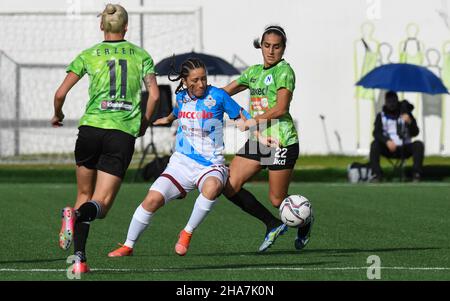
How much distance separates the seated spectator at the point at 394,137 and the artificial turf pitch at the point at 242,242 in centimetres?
357

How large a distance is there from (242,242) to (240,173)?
1.01m

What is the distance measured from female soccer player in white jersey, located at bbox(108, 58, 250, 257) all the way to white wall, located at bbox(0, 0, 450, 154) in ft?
55.5

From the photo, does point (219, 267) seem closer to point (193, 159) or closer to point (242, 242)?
point (193, 159)

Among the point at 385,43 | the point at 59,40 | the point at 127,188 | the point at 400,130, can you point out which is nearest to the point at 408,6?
the point at 385,43

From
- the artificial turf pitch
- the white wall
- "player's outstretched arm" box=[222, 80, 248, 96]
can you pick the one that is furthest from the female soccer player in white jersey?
the white wall

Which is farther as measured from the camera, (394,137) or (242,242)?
(394,137)

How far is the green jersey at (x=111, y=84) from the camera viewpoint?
10.3m

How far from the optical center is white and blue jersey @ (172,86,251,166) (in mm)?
11141

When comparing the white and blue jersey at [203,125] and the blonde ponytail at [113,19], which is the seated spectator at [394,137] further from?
the blonde ponytail at [113,19]

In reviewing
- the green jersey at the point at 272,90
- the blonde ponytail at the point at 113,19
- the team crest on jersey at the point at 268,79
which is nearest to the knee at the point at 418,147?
the green jersey at the point at 272,90

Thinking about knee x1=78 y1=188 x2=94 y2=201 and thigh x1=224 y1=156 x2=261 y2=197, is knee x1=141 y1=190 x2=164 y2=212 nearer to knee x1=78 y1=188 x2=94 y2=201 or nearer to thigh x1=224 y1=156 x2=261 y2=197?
knee x1=78 y1=188 x2=94 y2=201

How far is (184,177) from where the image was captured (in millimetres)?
11055

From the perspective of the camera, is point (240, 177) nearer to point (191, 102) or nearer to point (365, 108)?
point (191, 102)

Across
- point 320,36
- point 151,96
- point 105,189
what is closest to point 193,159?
point 151,96
